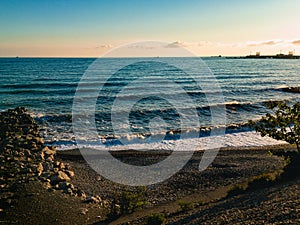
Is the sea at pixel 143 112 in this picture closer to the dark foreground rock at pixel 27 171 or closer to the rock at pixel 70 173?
the dark foreground rock at pixel 27 171

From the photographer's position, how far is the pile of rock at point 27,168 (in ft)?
31.8

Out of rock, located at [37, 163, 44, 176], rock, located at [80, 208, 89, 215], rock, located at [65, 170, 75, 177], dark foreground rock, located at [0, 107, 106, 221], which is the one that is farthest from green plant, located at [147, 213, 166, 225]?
rock, located at [65, 170, 75, 177]

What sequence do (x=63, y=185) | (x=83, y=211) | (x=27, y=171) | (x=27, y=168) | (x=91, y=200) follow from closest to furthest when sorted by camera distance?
(x=83, y=211)
(x=91, y=200)
(x=63, y=185)
(x=27, y=171)
(x=27, y=168)

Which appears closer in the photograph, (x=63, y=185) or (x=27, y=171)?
(x=63, y=185)

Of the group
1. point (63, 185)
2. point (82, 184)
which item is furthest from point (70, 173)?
point (63, 185)

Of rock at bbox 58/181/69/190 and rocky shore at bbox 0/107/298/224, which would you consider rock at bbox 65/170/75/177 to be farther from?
rock at bbox 58/181/69/190

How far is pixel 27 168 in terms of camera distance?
429 inches

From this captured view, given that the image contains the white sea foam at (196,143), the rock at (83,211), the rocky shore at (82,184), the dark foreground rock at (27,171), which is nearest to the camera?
the rocky shore at (82,184)

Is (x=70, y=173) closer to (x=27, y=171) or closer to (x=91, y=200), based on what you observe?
(x=27, y=171)

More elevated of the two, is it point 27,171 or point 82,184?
point 27,171

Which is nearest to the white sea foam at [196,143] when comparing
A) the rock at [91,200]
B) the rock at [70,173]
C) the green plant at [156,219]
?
the rock at [70,173]

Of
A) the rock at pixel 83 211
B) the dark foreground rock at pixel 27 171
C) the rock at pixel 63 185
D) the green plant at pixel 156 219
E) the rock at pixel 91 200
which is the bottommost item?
the rock at pixel 83 211

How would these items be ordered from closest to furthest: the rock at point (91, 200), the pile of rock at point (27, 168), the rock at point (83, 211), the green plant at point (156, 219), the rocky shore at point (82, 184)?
the green plant at point (156, 219) → the rocky shore at point (82, 184) → the rock at point (83, 211) → the rock at point (91, 200) → the pile of rock at point (27, 168)

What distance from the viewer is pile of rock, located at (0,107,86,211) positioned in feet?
31.8
